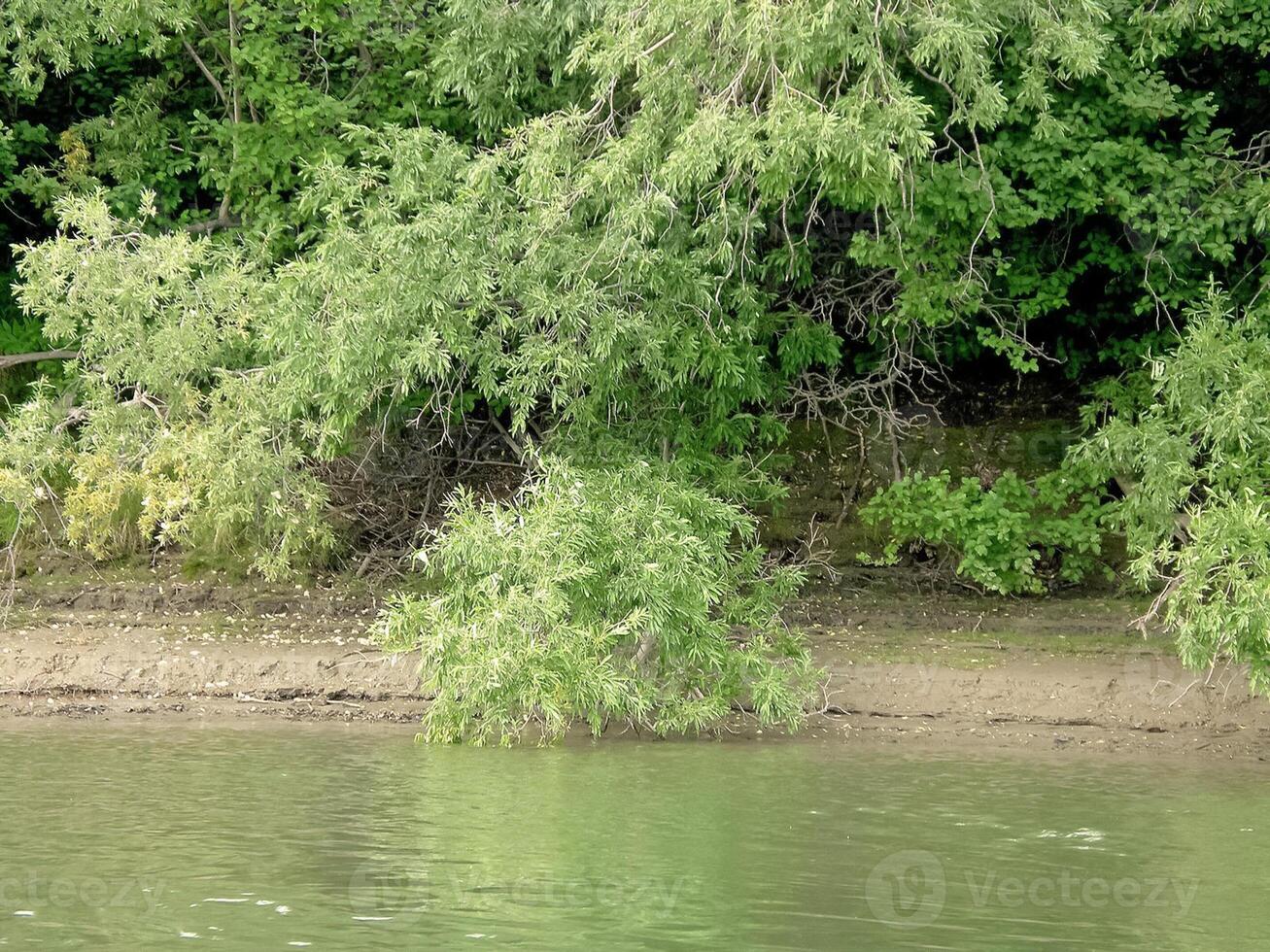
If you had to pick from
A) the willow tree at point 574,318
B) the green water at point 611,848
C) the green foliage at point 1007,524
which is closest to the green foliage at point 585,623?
the willow tree at point 574,318

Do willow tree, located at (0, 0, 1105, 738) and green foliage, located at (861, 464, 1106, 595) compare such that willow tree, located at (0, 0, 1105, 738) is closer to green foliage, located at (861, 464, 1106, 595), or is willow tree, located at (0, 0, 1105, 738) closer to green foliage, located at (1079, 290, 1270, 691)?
green foliage, located at (861, 464, 1106, 595)

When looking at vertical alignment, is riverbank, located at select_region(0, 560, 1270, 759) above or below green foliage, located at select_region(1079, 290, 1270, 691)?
below

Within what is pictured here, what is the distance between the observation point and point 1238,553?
11523mm

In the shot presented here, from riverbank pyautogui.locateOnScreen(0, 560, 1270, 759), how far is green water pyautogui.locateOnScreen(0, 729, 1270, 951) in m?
1.01

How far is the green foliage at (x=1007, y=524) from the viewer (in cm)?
1494

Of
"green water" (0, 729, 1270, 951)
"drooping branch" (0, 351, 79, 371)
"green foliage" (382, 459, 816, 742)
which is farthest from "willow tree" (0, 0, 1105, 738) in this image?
"drooping branch" (0, 351, 79, 371)

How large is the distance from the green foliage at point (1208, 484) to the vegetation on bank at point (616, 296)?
Answer: 4cm

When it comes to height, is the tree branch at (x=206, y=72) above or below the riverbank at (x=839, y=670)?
above

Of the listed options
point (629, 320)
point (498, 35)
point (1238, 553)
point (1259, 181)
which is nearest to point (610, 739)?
point (629, 320)

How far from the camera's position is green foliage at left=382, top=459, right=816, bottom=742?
11.5m

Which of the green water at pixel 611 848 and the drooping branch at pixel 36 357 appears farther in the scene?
the drooping branch at pixel 36 357

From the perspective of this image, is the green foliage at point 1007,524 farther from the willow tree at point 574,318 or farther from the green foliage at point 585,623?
the green foliage at point 585,623

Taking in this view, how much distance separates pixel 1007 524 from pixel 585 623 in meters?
4.83

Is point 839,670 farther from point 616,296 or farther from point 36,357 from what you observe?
point 36,357
